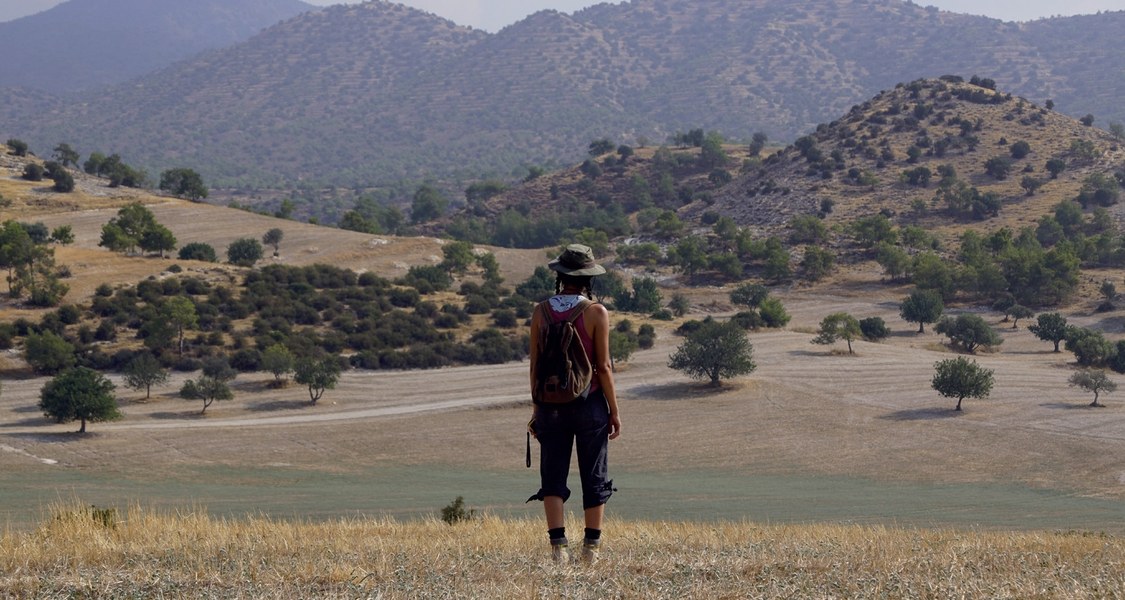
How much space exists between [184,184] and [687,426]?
7241 centimetres

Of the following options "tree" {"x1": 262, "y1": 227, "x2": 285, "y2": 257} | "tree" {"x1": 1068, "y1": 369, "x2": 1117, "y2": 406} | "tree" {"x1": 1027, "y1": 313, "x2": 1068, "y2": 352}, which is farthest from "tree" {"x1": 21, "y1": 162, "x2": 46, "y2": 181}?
"tree" {"x1": 1068, "y1": 369, "x2": 1117, "y2": 406}

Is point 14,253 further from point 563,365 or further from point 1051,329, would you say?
point 563,365

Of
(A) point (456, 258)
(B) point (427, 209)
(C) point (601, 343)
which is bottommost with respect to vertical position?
(C) point (601, 343)

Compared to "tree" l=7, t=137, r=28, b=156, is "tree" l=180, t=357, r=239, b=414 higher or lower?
lower

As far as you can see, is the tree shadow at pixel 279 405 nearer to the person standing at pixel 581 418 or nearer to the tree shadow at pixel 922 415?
the tree shadow at pixel 922 415

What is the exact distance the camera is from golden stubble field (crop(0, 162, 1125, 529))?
118ft

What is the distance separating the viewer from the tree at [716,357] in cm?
4759

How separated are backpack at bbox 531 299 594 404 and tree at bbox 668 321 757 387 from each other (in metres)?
39.4

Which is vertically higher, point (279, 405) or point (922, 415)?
point (279, 405)

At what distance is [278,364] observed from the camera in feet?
163

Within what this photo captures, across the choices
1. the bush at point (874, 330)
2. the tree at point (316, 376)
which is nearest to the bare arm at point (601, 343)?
the tree at point (316, 376)

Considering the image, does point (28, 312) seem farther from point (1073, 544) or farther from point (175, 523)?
point (1073, 544)

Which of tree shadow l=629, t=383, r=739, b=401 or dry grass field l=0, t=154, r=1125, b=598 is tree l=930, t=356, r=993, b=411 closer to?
dry grass field l=0, t=154, r=1125, b=598

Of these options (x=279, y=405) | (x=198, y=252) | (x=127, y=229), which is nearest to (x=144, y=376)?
(x=279, y=405)
